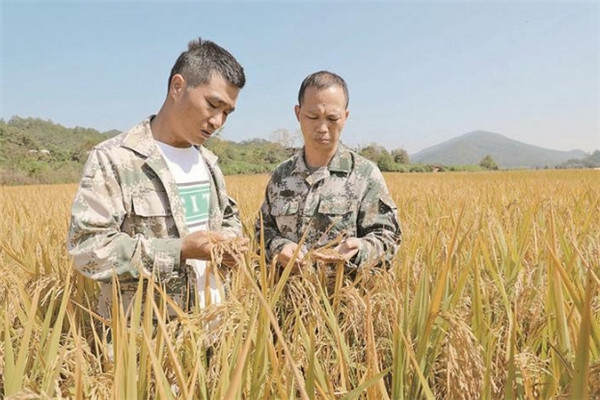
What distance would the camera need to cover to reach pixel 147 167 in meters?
1.39

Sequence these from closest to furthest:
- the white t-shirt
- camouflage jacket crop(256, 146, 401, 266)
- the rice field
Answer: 1. the rice field
2. the white t-shirt
3. camouflage jacket crop(256, 146, 401, 266)

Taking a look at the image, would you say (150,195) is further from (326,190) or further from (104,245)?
(326,190)

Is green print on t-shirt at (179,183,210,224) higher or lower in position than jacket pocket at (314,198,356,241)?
higher

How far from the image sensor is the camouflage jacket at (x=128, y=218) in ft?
3.77

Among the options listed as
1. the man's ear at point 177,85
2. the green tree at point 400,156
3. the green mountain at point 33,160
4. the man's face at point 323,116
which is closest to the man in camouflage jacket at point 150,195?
the man's ear at point 177,85

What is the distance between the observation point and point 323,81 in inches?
67.0

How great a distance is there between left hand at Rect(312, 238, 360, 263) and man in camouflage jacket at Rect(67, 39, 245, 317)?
295 millimetres

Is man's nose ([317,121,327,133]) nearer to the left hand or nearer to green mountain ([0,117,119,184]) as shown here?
the left hand

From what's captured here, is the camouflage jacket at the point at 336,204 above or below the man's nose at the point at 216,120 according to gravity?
below

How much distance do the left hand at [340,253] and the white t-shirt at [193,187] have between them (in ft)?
1.61

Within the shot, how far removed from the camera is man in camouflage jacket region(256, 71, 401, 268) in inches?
66.9

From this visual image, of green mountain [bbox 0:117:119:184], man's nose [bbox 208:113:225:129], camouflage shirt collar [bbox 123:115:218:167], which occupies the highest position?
green mountain [bbox 0:117:119:184]

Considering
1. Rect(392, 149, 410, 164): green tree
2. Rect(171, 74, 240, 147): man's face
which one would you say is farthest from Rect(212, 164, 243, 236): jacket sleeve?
Rect(392, 149, 410, 164): green tree

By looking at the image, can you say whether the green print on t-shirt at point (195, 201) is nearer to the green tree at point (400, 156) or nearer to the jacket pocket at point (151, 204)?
the jacket pocket at point (151, 204)
